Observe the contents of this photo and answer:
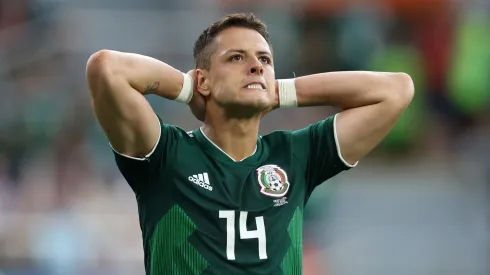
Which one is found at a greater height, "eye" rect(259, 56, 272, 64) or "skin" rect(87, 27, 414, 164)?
"eye" rect(259, 56, 272, 64)

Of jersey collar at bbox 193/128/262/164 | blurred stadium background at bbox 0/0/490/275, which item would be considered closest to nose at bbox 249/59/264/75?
jersey collar at bbox 193/128/262/164

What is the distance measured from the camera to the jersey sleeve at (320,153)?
3.17 m

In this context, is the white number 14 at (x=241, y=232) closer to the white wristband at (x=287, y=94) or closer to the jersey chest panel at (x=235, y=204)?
the jersey chest panel at (x=235, y=204)

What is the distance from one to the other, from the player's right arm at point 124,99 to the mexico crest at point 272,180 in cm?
44

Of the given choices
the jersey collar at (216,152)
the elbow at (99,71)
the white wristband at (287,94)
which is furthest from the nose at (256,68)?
the elbow at (99,71)

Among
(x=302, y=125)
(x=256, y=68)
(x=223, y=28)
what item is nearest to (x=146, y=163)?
(x=256, y=68)

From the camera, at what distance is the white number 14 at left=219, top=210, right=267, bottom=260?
2887mm

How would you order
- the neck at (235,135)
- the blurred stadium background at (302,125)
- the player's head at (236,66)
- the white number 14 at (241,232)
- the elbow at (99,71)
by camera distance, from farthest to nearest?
the blurred stadium background at (302,125) < the neck at (235,135) < the player's head at (236,66) < the white number 14 at (241,232) < the elbow at (99,71)

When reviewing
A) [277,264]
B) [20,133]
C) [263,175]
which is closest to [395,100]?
[263,175]

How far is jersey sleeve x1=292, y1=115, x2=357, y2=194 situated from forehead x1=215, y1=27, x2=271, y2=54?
0.39 m

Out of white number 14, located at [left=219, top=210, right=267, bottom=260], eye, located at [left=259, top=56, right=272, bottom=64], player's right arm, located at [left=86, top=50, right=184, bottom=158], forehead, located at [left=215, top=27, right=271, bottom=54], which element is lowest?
white number 14, located at [left=219, top=210, right=267, bottom=260]

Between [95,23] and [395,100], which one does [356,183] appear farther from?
[395,100]

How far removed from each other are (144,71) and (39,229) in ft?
14.1

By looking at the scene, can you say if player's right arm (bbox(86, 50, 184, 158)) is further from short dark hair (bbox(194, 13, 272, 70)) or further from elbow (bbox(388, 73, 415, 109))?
elbow (bbox(388, 73, 415, 109))
